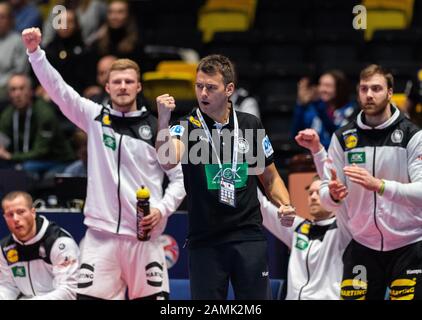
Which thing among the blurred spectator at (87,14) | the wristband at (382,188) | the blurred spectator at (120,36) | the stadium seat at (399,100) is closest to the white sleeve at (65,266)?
the wristband at (382,188)

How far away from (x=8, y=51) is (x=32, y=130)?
66.3 inches

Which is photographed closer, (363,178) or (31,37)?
(363,178)

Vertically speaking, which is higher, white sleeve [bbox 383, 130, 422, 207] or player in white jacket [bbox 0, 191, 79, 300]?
white sleeve [bbox 383, 130, 422, 207]

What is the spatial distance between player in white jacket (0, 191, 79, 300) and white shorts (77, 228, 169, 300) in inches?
13.3

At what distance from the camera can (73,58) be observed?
40.8 ft

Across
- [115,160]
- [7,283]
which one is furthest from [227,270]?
→ [7,283]

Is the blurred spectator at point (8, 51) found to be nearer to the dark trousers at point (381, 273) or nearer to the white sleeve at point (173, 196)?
the white sleeve at point (173, 196)

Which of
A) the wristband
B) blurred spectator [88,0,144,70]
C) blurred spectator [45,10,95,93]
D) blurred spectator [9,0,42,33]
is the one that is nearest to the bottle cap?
the wristband

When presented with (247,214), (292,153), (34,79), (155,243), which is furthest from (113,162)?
(34,79)

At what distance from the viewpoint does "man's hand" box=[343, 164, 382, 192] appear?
709 centimetres

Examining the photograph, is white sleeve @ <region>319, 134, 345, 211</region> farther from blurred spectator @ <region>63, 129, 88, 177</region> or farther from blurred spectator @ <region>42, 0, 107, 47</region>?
blurred spectator @ <region>42, 0, 107, 47</region>

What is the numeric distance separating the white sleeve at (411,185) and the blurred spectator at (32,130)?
4888 mm

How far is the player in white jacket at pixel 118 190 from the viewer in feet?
25.9

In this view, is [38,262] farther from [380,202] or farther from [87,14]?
[87,14]
